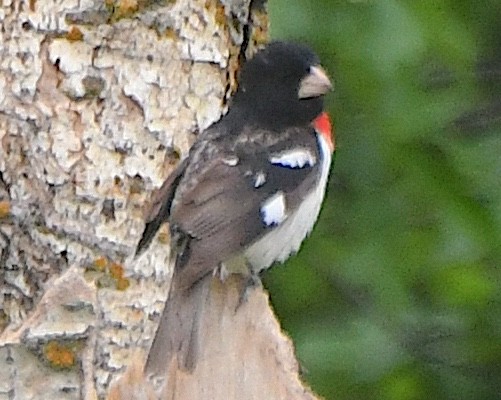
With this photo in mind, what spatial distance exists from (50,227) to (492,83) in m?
2.03

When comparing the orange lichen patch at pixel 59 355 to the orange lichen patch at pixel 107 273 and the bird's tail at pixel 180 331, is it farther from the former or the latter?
the orange lichen patch at pixel 107 273

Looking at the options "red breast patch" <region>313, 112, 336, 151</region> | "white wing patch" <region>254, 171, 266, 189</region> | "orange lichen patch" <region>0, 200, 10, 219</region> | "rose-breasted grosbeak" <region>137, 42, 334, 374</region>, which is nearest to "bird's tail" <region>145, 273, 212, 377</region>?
"rose-breasted grosbeak" <region>137, 42, 334, 374</region>

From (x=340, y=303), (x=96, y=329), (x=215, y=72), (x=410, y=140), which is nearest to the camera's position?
(x=96, y=329)

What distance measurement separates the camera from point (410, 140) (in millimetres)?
5480

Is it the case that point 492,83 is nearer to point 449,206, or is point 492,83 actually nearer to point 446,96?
point 446,96

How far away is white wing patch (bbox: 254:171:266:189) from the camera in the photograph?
4.85 meters

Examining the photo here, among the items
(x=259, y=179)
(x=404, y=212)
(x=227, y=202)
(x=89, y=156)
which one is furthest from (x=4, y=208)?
(x=404, y=212)

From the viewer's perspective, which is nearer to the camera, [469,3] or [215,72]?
[215,72]

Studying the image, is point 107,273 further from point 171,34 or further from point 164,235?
point 171,34

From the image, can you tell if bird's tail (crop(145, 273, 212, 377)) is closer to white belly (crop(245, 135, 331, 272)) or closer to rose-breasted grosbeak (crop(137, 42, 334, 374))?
rose-breasted grosbeak (crop(137, 42, 334, 374))

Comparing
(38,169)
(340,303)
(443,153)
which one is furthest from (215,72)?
(340,303)

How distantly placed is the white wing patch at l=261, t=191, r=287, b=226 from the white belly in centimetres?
7

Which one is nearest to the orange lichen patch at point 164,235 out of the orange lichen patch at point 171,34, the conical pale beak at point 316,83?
the orange lichen patch at point 171,34

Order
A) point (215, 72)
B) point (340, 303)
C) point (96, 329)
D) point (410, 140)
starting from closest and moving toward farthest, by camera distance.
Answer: point (96, 329) < point (215, 72) < point (410, 140) < point (340, 303)
